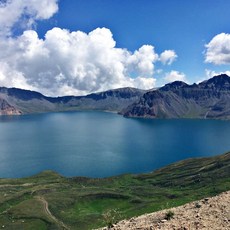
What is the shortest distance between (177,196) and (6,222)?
322 feet

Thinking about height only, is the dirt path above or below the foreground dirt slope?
below

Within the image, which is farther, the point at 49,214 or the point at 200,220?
the point at 49,214

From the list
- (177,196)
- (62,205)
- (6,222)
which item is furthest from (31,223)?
(177,196)

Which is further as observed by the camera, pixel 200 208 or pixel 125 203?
pixel 125 203

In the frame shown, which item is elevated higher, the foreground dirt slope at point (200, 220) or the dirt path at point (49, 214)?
the foreground dirt slope at point (200, 220)

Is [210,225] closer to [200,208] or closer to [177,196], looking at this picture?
[200,208]

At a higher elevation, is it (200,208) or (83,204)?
(200,208)

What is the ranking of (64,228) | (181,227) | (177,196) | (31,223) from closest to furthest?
(181,227), (64,228), (31,223), (177,196)

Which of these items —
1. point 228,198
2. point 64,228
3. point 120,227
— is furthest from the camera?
point 64,228

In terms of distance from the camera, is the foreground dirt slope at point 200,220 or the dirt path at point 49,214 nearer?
the foreground dirt slope at point 200,220

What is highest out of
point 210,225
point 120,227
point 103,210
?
point 210,225

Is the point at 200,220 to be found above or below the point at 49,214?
above

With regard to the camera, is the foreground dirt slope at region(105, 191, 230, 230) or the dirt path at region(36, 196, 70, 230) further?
the dirt path at region(36, 196, 70, 230)

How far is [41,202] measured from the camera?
192500 millimetres
